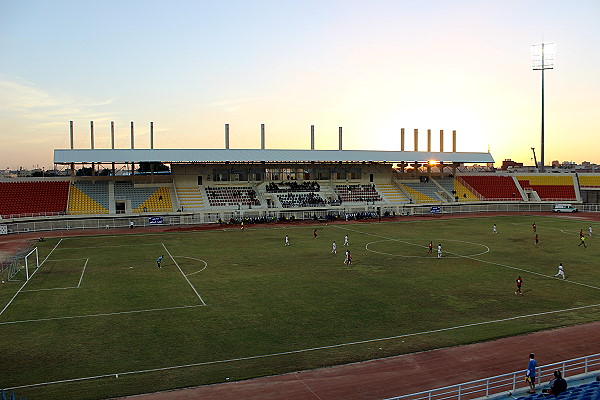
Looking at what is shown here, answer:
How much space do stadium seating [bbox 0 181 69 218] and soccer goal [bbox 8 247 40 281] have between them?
19.8 meters

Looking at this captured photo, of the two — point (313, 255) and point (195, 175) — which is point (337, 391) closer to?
point (313, 255)

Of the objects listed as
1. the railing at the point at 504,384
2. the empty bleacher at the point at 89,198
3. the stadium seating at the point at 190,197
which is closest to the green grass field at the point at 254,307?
the railing at the point at 504,384

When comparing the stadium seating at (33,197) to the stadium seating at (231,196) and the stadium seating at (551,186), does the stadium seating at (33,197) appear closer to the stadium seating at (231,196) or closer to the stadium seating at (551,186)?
the stadium seating at (231,196)

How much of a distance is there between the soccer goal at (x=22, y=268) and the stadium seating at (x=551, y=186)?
245 ft

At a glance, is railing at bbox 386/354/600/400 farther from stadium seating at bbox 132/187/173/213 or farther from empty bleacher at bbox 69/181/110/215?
empty bleacher at bbox 69/181/110/215

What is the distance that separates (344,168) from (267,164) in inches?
532

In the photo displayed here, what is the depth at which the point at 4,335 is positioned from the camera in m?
20.2

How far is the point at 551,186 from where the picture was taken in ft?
269

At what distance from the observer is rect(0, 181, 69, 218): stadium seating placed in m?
55.5

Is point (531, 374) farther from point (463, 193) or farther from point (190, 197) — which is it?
point (463, 193)

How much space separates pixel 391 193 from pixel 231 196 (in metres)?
26.2

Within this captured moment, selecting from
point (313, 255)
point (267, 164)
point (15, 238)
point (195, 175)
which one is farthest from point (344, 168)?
point (15, 238)

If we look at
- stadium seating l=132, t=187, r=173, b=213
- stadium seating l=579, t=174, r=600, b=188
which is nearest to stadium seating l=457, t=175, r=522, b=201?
stadium seating l=579, t=174, r=600, b=188

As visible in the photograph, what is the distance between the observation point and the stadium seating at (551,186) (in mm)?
79250
